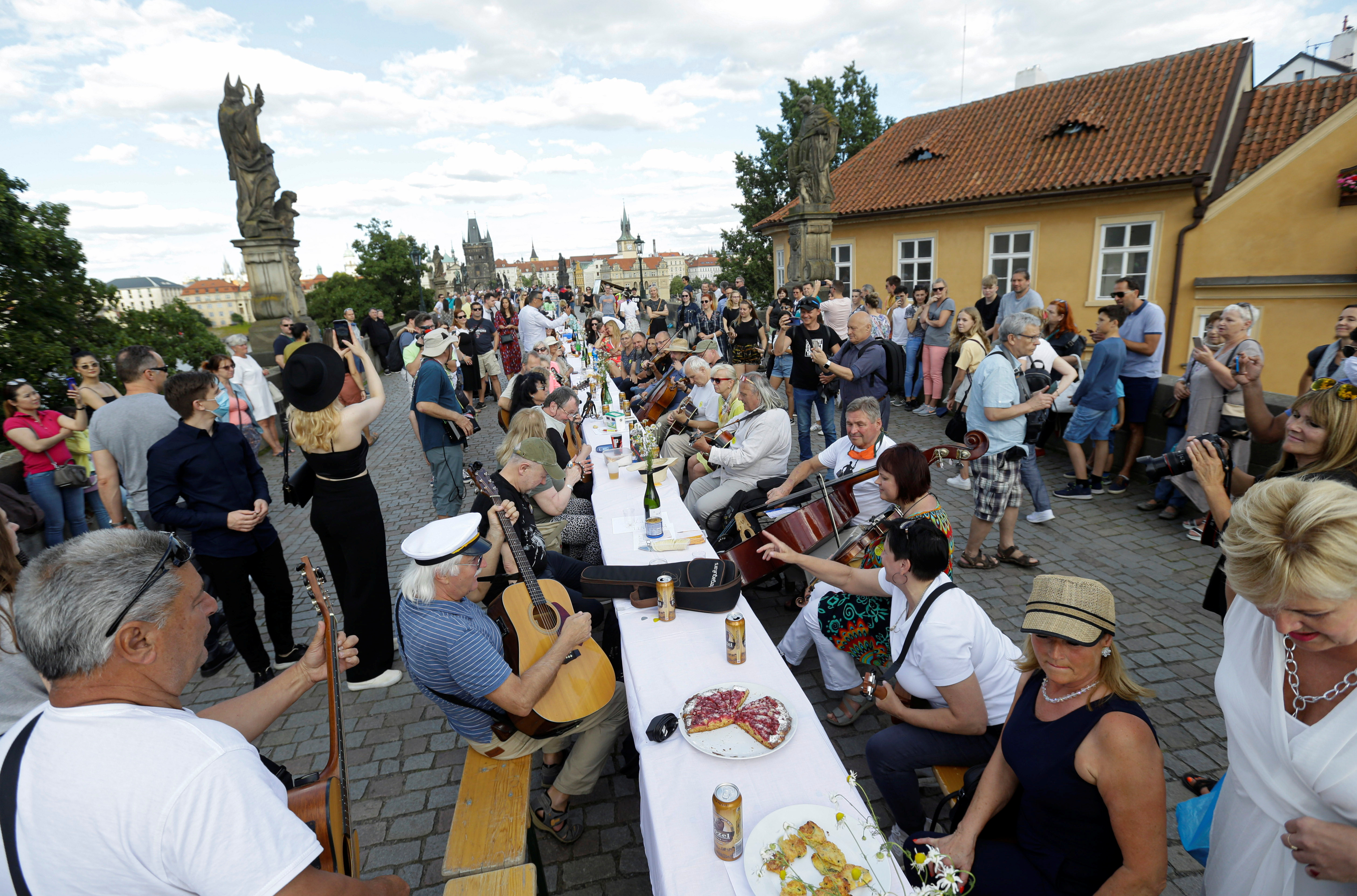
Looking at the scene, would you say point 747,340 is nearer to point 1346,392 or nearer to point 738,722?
point 1346,392

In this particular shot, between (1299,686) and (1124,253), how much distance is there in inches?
628

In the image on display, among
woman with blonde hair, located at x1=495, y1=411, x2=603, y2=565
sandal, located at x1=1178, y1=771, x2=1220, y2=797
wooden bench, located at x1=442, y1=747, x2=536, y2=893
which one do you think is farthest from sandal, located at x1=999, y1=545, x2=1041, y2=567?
wooden bench, located at x1=442, y1=747, x2=536, y2=893

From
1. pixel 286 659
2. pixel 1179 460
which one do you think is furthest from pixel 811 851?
pixel 286 659

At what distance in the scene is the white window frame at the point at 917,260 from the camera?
17.7m

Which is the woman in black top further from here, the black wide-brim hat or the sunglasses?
the sunglasses

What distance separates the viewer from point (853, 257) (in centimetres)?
2003

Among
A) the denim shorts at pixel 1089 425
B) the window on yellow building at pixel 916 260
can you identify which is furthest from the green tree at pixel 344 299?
the denim shorts at pixel 1089 425

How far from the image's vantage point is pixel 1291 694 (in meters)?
1.74

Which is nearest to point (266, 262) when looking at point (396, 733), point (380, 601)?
point (380, 601)

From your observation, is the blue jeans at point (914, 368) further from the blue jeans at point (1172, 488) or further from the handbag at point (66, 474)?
the handbag at point (66, 474)

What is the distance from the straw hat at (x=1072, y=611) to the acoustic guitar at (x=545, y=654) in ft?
6.27

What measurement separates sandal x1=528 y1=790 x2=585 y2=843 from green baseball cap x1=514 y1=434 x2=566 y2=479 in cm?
221

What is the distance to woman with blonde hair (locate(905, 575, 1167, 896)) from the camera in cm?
182

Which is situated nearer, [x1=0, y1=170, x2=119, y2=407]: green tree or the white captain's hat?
the white captain's hat
